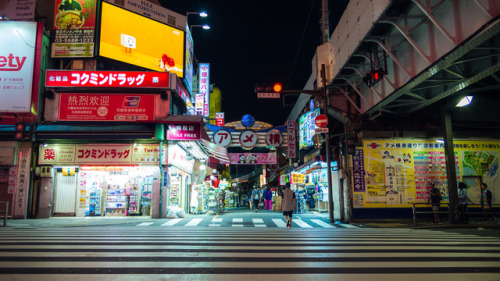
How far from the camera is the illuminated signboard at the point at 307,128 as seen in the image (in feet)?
71.8

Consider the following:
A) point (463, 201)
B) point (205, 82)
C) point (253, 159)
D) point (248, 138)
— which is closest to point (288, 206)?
point (463, 201)

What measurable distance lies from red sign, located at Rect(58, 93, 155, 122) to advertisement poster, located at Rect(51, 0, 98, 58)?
8.38 ft

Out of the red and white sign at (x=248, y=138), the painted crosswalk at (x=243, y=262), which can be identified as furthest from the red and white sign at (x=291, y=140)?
the painted crosswalk at (x=243, y=262)

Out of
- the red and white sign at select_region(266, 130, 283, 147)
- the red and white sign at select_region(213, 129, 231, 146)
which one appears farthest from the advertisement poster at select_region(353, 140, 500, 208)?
the red and white sign at select_region(213, 129, 231, 146)

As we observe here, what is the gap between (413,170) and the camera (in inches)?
669

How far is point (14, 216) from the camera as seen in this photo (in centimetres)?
1708

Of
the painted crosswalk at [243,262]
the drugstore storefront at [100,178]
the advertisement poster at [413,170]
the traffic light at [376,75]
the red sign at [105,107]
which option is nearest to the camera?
the painted crosswalk at [243,262]

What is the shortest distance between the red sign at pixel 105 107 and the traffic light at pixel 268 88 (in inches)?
271

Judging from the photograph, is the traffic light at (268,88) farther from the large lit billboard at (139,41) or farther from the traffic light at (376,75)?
the large lit billboard at (139,41)

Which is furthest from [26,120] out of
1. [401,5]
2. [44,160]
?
[401,5]

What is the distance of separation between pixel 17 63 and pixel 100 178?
7.38 metres

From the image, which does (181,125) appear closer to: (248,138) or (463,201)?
(248,138)

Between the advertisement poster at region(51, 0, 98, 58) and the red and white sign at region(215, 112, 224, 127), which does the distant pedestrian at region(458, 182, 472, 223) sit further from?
the red and white sign at region(215, 112, 224, 127)

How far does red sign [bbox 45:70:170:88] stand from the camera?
18125 millimetres
